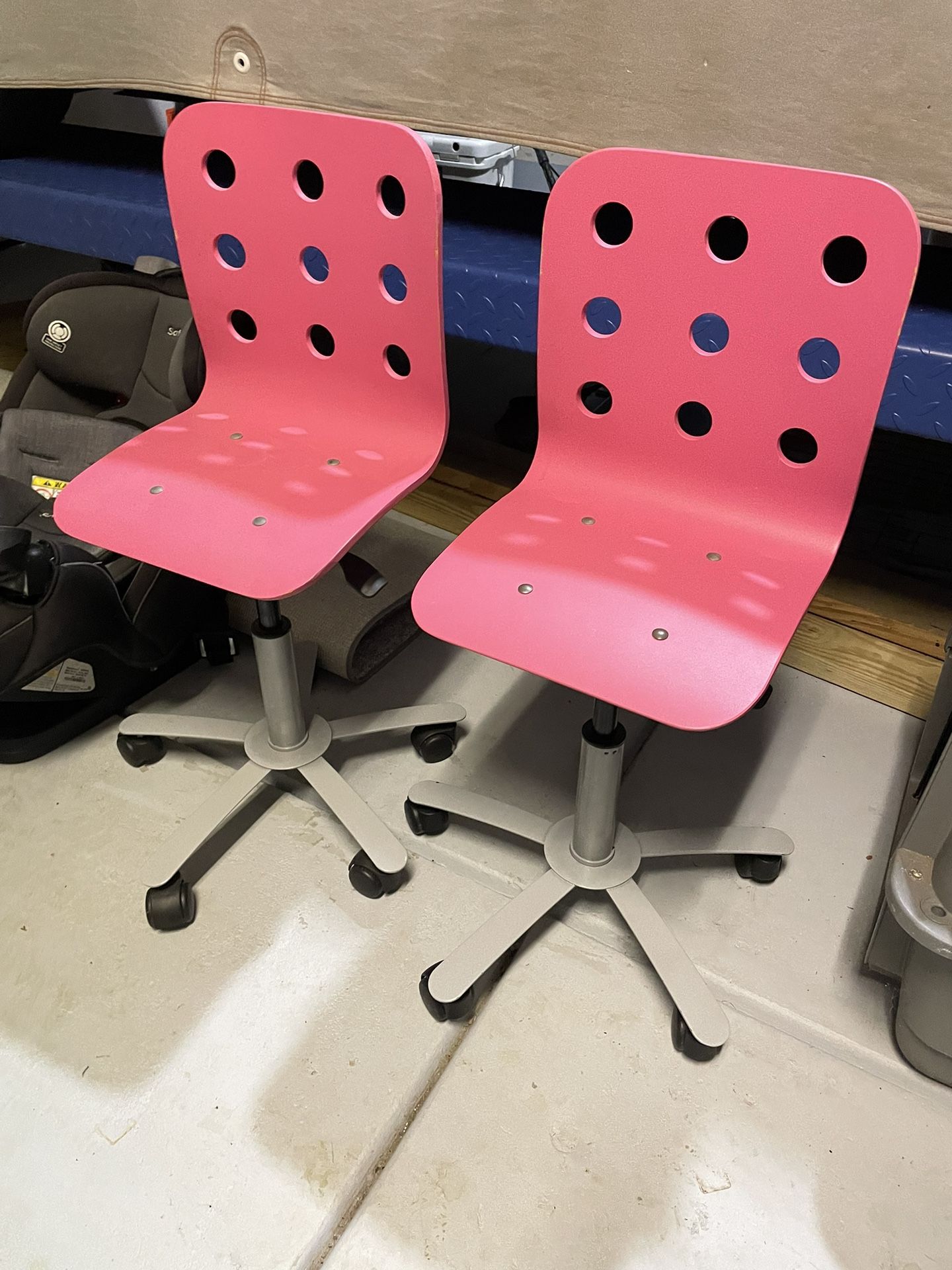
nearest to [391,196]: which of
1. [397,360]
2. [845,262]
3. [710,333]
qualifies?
[397,360]

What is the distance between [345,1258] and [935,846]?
778 millimetres

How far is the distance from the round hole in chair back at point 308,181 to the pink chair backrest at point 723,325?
1.21ft

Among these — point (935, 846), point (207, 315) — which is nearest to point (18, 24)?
point (207, 315)

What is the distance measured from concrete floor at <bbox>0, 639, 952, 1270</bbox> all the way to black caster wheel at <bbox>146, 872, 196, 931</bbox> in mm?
17

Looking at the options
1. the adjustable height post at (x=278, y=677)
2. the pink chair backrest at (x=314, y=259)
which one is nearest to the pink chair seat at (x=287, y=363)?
the pink chair backrest at (x=314, y=259)

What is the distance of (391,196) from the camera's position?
126cm

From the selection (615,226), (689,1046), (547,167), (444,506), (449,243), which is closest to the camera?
(689,1046)

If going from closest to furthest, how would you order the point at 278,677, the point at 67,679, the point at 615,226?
the point at 278,677 < the point at 67,679 < the point at 615,226

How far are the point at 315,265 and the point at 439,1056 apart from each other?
1.11m

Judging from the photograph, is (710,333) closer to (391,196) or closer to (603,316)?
(603,316)

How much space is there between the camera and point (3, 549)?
127cm

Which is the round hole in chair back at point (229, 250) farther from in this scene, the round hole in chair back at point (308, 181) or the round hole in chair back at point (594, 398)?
the round hole in chair back at point (594, 398)

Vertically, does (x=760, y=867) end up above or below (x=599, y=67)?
below

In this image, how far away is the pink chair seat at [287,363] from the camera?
3.65ft
